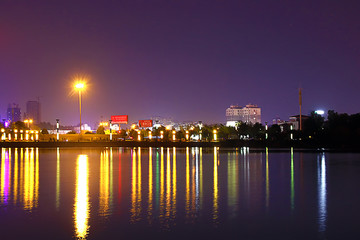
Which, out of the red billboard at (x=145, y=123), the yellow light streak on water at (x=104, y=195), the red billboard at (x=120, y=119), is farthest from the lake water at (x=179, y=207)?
the red billboard at (x=145, y=123)

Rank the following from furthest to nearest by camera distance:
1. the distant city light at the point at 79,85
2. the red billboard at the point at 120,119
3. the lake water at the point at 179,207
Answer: the red billboard at the point at 120,119 < the distant city light at the point at 79,85 < the lake water at the point at 179,207

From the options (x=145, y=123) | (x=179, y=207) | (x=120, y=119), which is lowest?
(x=179, y=207)

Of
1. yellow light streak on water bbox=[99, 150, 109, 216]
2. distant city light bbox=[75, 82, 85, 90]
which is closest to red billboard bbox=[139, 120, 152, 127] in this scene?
distant city light bbox=[75, 82, 85, 90]

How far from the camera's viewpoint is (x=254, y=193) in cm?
1477

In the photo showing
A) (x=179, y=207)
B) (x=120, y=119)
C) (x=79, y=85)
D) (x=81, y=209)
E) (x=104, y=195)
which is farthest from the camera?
(x=120, y=119)

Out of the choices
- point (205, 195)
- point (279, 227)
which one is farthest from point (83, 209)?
point (279, 227)

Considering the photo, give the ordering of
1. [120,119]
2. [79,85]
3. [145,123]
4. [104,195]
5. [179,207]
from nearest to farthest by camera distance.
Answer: [179,207] → [104,195] → [79,85] → [120,119] → [145,123]

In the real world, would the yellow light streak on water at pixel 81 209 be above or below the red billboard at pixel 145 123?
below

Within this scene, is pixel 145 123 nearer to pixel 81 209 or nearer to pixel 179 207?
pixel 179 207

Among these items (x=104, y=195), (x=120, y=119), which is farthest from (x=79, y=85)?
(x=104, y=195)

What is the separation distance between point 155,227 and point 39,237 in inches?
96.1

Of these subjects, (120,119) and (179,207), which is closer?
(179,207)

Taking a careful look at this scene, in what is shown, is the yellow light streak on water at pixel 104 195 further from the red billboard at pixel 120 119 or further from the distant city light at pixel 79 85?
the red billboard at pixel 120 119

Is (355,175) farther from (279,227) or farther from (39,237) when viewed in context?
(39,237)
